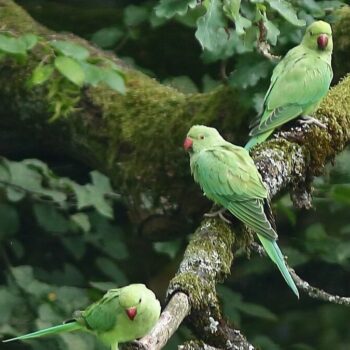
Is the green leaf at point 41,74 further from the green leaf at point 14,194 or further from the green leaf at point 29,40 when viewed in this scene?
the green leaf at point 14,194

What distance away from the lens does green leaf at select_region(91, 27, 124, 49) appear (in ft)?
12.2

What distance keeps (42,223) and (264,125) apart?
961 millimetres

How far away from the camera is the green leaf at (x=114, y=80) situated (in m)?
2.91

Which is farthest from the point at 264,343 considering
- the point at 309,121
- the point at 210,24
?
the point at 210,24

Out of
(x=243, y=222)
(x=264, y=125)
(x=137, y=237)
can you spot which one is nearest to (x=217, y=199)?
(x=243, y=222)

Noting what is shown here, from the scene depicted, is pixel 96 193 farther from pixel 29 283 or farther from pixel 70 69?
pixel 70 69

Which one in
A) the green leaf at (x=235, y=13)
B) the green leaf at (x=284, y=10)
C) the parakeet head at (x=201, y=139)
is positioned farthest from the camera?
the green leaf at (x=284, y=10)

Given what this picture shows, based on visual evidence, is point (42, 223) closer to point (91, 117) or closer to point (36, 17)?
point (91, 117)

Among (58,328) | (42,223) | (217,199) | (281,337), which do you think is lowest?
(281,337)

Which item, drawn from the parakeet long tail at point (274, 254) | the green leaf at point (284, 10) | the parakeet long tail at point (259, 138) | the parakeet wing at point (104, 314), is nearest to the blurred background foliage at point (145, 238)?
the green leaf at point (284, 10)

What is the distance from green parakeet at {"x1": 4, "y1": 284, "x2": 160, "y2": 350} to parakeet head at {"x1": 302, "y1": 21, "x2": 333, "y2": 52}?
109 cm

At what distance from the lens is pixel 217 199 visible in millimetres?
2506

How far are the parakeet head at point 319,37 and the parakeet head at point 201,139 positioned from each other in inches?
20.1

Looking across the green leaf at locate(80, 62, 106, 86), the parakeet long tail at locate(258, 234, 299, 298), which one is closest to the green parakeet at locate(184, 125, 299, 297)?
the parakeet long tail at locate(258, 234, 299, 298)
